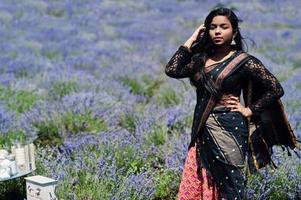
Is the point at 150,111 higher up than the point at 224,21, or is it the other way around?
the point at 224,21

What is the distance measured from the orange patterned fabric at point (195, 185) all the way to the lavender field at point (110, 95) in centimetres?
62

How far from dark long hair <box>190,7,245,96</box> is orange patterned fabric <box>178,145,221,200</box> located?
40 cm

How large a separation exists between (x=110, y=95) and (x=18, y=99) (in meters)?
1.16

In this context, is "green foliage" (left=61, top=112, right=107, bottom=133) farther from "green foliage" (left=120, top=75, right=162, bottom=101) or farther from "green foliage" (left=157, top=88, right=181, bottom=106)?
"green foliage" (left=120, top=75, right=162, bottom=101)

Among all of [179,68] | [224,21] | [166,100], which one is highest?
[224,21]

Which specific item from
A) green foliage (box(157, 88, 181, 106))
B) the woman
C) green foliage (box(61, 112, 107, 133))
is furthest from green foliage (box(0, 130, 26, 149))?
green foliage (box(157, 88, 181, 106))

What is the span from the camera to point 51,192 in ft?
10.3

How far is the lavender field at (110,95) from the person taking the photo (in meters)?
3.75

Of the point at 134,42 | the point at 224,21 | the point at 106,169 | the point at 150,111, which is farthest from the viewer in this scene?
the point at 134,42

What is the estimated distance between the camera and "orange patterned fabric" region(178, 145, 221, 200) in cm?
291

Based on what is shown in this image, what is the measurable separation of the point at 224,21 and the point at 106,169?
1.53 m

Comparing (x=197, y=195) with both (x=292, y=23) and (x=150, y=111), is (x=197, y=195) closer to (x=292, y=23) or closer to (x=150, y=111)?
(x=150, y=111)

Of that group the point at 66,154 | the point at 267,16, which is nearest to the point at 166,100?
the point at 66,154

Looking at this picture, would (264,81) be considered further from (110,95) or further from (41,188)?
(110,95)
